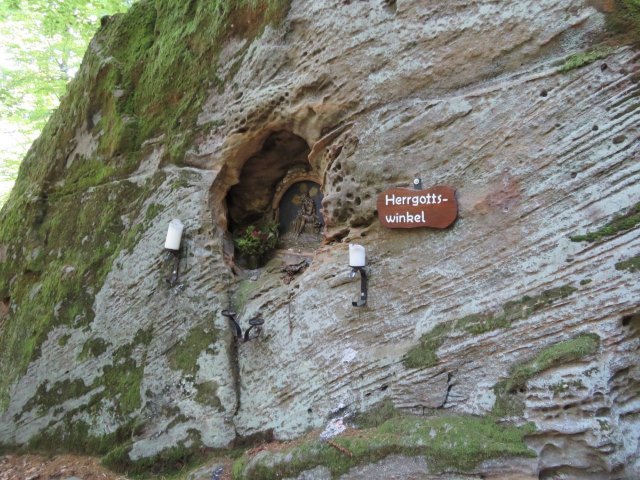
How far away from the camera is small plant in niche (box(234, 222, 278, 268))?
5.77 meters

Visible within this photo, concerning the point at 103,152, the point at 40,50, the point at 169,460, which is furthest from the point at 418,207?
the point at 40,50

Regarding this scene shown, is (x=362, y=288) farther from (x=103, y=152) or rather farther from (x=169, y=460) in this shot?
(x=103, y=152)

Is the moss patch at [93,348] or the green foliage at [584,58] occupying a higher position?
the green foliage at [584,58]

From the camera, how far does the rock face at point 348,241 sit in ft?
10.6

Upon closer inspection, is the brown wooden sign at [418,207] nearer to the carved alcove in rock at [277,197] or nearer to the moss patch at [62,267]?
the carved alcove in rock at [277,197]

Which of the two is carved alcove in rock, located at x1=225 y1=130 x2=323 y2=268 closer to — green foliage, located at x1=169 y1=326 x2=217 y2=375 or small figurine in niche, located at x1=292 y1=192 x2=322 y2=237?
small figurine in niche, located at x1=292 y1=192 x2=322 y2=237

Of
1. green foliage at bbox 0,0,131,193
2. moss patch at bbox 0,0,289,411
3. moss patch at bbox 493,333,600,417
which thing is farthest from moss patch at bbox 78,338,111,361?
green foliage at bbox 0,0,131,193

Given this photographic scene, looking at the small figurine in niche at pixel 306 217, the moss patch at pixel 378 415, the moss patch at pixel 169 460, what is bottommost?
the moss patch at pixel 169 460

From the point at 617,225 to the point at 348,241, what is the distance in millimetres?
2285

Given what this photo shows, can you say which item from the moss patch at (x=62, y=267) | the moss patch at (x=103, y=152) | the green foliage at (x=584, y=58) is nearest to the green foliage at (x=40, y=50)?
the moss patch at (x=103, y=152)

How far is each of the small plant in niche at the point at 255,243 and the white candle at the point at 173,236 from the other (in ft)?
2.55

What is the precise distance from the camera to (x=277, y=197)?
612 centimetres

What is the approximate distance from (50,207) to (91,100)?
6.16ft

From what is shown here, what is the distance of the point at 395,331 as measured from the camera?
3.98 metres
